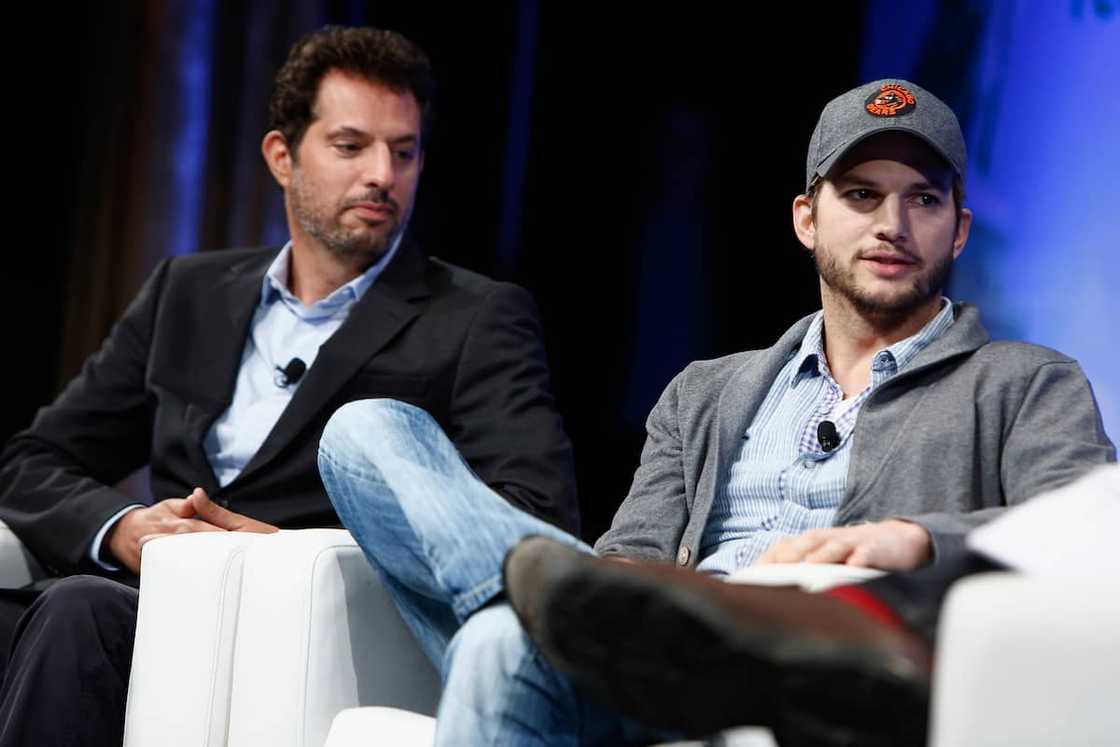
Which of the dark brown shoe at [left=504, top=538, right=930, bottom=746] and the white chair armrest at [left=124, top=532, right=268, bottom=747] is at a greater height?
the dark brown shoe at [left=504, top=538, right=930, bottom=746]

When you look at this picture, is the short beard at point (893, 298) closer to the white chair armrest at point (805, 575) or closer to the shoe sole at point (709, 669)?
Answer: the white chair armrest at point (805, 575)

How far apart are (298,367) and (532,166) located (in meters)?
1.05

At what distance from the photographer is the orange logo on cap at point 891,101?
5.91 feet

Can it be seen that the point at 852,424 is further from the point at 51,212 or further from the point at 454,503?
the point at 51,212

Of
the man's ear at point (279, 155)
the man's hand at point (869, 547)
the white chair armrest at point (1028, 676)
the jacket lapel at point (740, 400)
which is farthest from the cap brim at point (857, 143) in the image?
the man's ear at point (279, 155)

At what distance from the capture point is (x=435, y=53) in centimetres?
338

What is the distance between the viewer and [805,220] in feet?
6.65

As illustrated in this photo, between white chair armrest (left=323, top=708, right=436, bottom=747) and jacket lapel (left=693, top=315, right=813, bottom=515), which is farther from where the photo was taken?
jacket lapel (left=693, top=315, right=813, bottom=515)

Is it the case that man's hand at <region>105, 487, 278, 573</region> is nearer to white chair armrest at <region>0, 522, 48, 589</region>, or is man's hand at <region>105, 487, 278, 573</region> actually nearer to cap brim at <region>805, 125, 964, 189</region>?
white chair armrest at <region>0, 522, 48, 589</region>

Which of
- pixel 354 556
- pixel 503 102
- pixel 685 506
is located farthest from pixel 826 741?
pixel 503 102

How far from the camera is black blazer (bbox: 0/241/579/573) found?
2221 millimetres

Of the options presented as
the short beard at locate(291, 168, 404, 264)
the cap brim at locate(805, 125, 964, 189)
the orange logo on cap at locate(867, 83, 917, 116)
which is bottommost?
the short beard at locate(291, 168, 404, 264)

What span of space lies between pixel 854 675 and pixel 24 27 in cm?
325

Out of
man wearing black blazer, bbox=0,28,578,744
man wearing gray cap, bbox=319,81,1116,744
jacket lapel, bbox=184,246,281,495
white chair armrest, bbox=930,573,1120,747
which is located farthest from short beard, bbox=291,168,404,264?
white chair armrest, bbox=930,573,1120,747
